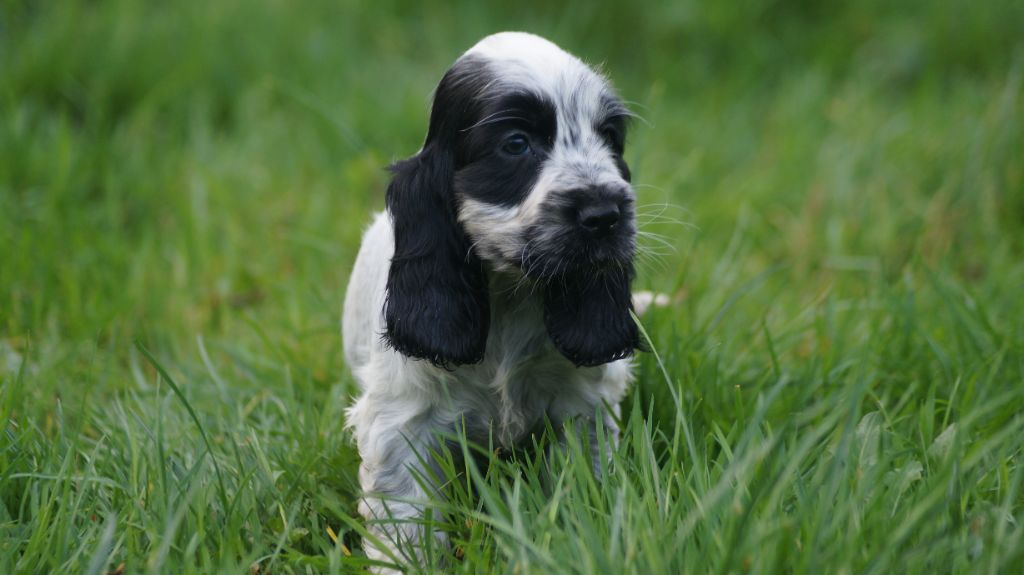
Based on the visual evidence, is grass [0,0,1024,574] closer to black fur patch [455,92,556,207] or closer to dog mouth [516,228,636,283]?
dog mouth [516,228,636,283]

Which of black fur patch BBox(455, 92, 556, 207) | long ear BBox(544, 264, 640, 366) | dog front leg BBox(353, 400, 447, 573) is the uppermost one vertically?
black fur patch BBox(455, 92, 556, 207)

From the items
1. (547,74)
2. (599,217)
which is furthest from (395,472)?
(547,74)

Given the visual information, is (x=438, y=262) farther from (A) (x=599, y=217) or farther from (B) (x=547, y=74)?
(B) (x=547, y=74)

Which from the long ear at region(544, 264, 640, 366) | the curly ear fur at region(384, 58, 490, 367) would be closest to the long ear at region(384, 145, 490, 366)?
the curly ear fur at region(384, 58, 490, 367)

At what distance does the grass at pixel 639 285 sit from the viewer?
2.48 metres

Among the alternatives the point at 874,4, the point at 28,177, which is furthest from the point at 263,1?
the point at 874,4

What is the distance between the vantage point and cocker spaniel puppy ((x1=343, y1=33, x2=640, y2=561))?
2627 millimetres

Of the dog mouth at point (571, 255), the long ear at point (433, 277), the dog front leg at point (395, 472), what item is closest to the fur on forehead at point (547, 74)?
the long ear at point (433, 277)

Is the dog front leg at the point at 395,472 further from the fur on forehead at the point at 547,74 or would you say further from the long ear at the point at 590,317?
the fur on forehead at the point at 547,74

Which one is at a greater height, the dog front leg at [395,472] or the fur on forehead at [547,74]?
the fur on forehead at [547,74]

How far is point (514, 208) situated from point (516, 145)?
175 millimetres

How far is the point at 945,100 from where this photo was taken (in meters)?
6.61

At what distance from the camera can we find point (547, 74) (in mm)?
2686

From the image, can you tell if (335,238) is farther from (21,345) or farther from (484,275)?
(484,275)
